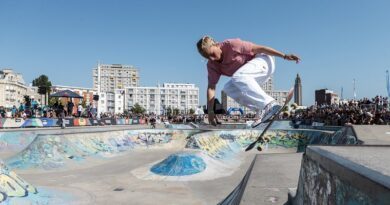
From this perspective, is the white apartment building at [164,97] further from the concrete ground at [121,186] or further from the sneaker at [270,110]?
the sneaker at [270,110]

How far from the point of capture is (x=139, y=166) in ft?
61.8

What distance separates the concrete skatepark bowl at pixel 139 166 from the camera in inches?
408

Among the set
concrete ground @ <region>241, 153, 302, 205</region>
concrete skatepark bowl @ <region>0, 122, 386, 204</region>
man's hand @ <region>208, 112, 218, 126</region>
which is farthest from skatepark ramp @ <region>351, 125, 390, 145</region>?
man's hand @ <region>208, 112, 218, 126</region>

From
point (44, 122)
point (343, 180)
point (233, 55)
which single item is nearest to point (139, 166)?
point (233, 55)

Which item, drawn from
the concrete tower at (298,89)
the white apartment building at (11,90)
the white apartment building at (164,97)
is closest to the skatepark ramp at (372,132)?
the concrete tower at (298,89)

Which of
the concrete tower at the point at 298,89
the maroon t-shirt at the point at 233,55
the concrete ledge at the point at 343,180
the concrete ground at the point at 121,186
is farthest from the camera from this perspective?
the concrete ground at the point at 121,186

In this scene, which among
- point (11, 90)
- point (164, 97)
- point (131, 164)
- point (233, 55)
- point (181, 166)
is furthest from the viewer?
point (164, 97)

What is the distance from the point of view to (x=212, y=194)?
13.0m

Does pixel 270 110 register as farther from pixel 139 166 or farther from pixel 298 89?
pixel 139 166

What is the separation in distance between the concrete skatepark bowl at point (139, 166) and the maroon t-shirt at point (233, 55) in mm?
1879

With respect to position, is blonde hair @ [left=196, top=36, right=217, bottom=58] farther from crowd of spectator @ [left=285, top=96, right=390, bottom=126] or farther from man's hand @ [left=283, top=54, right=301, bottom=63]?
crowd of spectator @ [left=285, top=96, right=390, bottom=126]

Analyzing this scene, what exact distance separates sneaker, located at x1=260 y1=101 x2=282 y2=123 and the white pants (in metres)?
0.06

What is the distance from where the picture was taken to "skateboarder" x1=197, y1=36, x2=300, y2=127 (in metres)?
5.51

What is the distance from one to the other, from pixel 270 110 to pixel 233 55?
1.00 m
